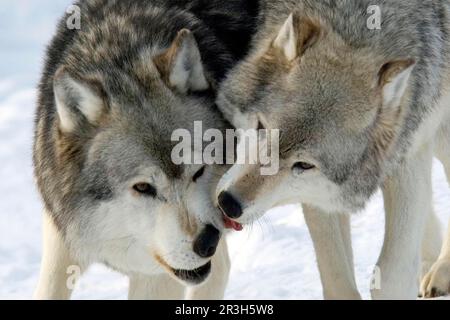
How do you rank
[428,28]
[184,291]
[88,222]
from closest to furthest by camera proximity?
[88,222], [428,28], [184,291]

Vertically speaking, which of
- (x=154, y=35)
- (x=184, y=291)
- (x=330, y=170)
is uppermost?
(x=154, y=35)

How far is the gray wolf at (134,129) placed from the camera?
4.89 meters

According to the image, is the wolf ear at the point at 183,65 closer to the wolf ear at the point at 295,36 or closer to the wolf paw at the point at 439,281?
the wolf ear at the point at 295,36

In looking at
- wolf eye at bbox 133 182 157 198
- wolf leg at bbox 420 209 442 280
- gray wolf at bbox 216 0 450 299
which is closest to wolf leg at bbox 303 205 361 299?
gray wolf at bbox 216 0 450 299

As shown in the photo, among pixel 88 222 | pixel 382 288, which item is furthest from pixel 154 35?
pixel 382 288

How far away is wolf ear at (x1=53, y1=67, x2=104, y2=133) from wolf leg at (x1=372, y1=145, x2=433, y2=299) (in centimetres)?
175

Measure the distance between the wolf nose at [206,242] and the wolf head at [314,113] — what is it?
0.50 feet

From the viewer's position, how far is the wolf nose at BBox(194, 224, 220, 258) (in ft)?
15.9

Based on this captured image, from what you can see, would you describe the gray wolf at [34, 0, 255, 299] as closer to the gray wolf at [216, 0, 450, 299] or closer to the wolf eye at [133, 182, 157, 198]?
the wolf eye at [133, 182, 157, 198]

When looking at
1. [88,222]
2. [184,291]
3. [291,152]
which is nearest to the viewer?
[291,152]

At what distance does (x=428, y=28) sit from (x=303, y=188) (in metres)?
1.23

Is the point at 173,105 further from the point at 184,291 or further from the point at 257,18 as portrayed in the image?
the point at 184,291

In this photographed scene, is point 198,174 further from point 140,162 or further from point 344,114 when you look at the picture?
point 344,114

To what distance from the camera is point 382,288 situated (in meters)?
5.75
